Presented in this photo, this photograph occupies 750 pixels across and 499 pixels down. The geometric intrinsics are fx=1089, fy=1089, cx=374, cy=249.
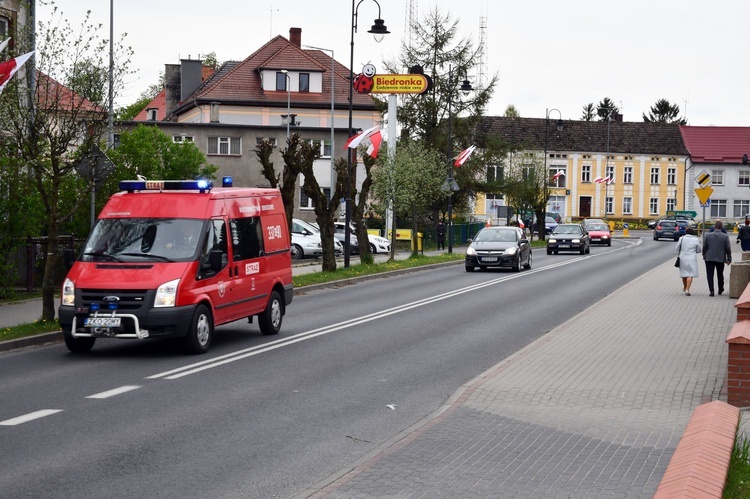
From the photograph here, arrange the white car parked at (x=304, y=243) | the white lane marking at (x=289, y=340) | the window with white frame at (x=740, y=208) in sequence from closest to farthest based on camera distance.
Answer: the white lane marking at (x=289, y=340) → the white car parked at (x=304, y=243) → the window with white frame at (x=740, y=208)

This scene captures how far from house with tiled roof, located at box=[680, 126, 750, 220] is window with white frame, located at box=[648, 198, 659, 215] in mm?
3455

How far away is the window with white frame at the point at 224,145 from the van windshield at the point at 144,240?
51046 millimetres

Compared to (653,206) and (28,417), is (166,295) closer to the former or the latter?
(28,417)

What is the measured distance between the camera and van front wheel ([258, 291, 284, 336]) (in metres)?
17.5

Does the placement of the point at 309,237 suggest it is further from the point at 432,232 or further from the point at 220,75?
the point at 220,75

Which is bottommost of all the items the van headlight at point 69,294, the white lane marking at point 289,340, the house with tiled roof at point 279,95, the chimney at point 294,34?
the white lane marking at point 289,340

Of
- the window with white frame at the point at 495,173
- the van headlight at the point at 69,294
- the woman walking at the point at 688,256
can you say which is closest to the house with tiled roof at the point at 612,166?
the window with white frame at the point at 495,173

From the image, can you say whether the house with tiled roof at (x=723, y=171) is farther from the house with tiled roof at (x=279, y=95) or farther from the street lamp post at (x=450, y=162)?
the street lamp post at (x=450, y=162)

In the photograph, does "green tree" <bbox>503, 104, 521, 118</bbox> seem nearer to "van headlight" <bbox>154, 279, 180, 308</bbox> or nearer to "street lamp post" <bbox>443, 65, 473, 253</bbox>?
"street lamp post" <bbox>443, 65, 473, 253</bbox>

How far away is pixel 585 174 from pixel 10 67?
98.4 metres

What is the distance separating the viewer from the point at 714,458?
7016mm

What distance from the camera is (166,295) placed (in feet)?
47.8

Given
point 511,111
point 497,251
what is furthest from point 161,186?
point 511,111

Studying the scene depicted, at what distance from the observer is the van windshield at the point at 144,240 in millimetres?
15266
